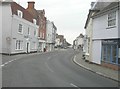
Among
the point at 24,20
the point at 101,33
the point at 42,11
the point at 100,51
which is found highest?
the point at 42,11

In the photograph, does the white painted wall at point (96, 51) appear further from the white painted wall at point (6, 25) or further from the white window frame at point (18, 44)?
the white window frame at point (18, 44)

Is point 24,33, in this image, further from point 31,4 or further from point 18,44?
point 31,4

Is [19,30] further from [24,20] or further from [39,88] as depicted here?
[39,88]

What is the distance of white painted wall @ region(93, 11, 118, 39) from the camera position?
22.4m

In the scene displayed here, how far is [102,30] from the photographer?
2503 cm

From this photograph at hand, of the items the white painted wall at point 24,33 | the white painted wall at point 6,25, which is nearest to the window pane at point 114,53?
the white painted wall at point 24,33

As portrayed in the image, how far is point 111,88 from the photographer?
12.2 metres

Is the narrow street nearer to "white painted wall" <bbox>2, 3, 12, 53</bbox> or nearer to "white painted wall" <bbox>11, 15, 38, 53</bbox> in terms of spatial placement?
"white painted wall" <bbox>2, 3, 12, 53</bbox>

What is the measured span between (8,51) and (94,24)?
1517 cm

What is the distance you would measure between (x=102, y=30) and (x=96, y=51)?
288cm

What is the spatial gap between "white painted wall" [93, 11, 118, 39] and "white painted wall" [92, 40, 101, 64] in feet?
2.17

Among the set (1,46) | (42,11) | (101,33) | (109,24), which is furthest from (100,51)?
(42,11)

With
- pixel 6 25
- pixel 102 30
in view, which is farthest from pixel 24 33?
pixel 102 30

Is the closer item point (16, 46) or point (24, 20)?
point (16, 46)
